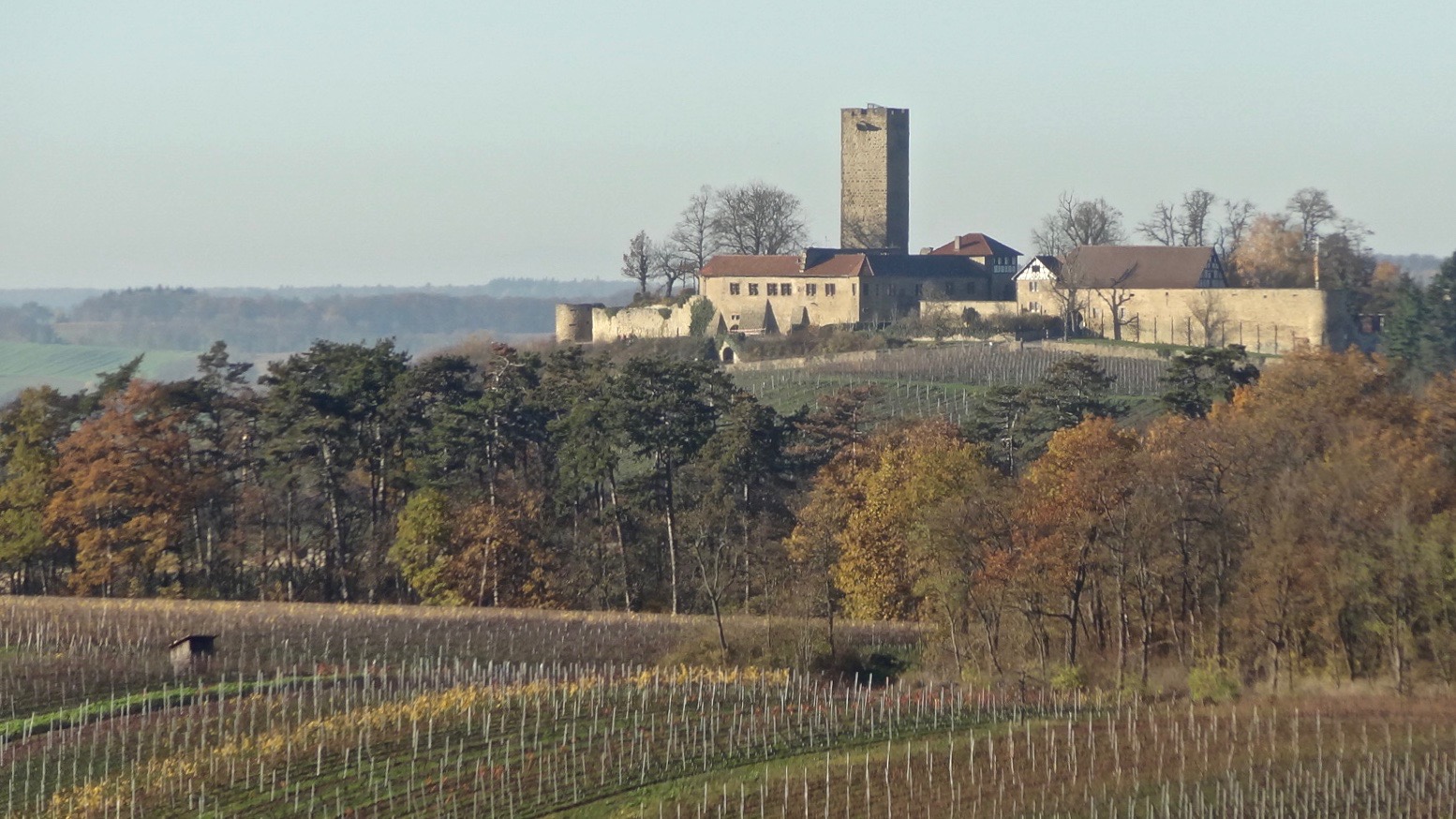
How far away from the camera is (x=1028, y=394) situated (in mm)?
48625

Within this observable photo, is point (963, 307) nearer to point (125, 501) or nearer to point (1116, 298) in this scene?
point (1116, 298)

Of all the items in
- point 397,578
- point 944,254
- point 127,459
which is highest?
point 944,254

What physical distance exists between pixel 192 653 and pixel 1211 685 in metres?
16.5

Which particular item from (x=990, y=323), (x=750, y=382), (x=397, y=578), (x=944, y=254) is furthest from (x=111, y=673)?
(x=944, y=254)

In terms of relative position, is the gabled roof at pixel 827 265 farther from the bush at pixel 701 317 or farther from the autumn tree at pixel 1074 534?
the autumn tree at pixel 1074 534

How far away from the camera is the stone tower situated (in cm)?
9231

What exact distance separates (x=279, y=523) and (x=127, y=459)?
4740 mm

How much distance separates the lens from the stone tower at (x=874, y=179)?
303ft

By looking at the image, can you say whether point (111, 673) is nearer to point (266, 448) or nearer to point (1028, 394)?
point (266, 448)

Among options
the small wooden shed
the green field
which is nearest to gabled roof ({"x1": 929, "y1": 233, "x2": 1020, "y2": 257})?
the small wooden shed

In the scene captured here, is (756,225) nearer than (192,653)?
No

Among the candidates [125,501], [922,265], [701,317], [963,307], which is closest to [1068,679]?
[125,501]

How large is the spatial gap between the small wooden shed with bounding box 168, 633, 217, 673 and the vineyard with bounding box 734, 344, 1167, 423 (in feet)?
111

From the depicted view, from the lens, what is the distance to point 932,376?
67250mm
